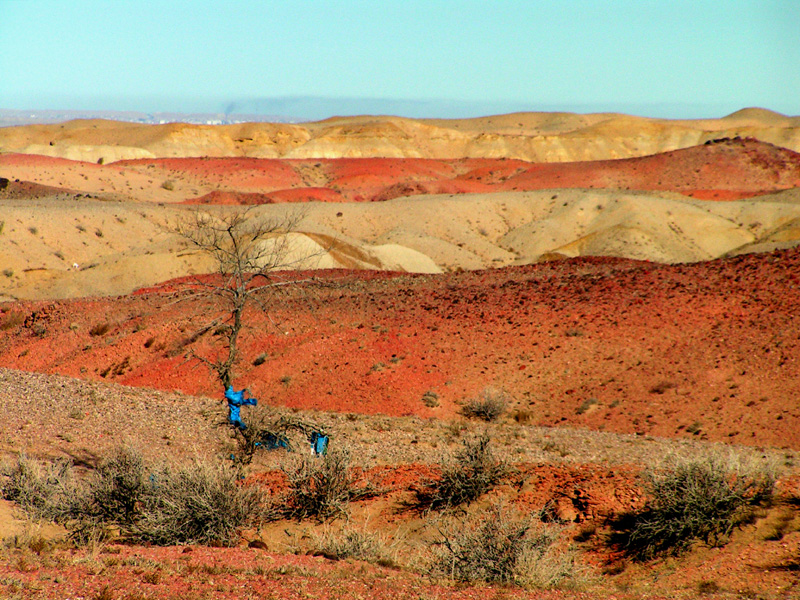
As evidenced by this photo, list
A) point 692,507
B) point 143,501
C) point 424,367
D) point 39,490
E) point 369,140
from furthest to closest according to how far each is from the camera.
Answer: point 369,140, point 424,367, point 143,501, point 39,490, point 692,507

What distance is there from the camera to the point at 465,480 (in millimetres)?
9664

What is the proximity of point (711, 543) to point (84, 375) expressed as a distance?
17528 millimetres

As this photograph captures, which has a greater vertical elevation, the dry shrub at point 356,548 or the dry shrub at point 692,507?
the dry shrub at point 692,507

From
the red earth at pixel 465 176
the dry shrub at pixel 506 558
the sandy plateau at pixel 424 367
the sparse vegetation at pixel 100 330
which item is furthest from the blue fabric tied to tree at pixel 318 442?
the red earth at pixel 465 176

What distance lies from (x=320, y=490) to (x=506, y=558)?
10.1ft

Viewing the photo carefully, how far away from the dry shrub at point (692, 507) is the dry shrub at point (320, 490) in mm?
3637

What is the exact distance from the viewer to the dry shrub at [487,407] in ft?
52.6

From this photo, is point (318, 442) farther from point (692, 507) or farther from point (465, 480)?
point (692, 507)

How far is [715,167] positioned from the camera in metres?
64.1

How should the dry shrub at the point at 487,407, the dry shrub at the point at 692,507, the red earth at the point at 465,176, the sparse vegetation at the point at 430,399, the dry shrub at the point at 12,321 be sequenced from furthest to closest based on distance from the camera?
the red earth at the point at 465,176, the dry shrub at the point at 12,321, the sparse vegetation at the point at 430,399, the dry shrub at the point at 487,407, the dry shrub at the point at 692,507

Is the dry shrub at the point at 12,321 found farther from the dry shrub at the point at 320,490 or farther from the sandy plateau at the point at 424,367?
the dry shrub at the point at 320,490

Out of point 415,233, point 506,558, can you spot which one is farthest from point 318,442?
point 415,233

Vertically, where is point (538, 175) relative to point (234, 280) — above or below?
above

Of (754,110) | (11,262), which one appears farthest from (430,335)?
(754,110)
